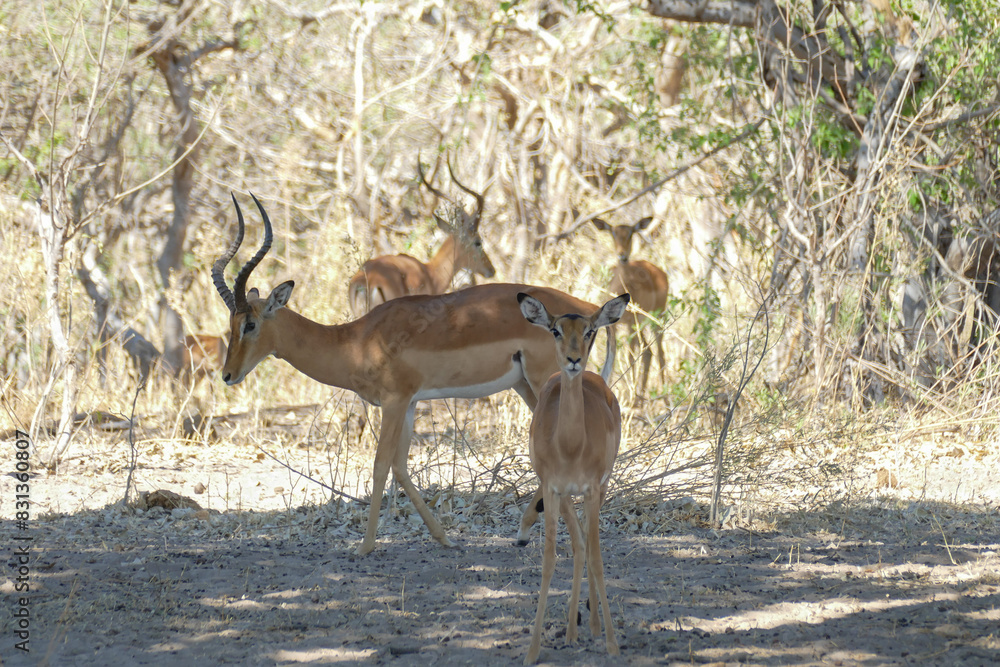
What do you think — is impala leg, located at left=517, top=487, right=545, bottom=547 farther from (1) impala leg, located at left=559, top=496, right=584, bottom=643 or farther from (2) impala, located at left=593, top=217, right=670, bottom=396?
(2) impala, located at left=593, top=217, right=670, bottom=396

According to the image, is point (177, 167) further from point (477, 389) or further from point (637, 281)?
point (477, 389)

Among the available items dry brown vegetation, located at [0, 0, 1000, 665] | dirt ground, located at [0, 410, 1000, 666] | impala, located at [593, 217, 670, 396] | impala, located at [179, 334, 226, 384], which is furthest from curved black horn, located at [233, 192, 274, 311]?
impala, located at [593, 217, 670, 396]

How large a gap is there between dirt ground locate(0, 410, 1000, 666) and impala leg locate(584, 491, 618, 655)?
0.25 ft

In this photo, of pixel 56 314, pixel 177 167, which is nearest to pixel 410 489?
pixel 56 314

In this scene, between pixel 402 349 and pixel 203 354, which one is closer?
pixel 402 349

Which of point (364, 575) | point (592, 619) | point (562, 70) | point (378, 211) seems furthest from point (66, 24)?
point (592, 619)

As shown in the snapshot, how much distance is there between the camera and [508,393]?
8.08 m

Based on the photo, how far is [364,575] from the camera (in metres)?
5.04

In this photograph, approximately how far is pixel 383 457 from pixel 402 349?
1.84ft

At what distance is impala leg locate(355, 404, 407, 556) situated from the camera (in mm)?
5473

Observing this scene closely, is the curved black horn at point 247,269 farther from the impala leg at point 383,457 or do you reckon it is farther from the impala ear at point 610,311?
the impala ear at point 610,311

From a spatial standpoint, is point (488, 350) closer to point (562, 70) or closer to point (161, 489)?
point (161, 489)

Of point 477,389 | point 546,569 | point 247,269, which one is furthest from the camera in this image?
point 477,389

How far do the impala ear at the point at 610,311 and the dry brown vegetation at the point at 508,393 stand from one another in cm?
120
